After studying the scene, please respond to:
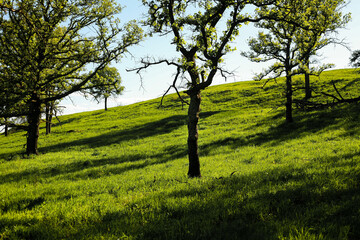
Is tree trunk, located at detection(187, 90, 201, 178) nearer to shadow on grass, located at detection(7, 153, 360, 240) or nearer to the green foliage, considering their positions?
shadow on grass, located at detection(7, 153, 360, 240)

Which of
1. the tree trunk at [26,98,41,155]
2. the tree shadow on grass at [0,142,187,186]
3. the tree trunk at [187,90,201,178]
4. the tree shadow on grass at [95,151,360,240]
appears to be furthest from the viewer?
the tree trunk at [26,98,41,155]

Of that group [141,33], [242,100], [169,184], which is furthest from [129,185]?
[242,100]

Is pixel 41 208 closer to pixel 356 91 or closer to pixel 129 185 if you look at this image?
pixel 129 185

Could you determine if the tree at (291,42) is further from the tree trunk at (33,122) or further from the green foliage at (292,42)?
the tree trunk at (33,122)

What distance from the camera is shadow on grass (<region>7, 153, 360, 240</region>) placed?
164 inches

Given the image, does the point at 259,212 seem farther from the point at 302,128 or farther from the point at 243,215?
the point at 302,128

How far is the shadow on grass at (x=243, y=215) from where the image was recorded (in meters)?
4.18

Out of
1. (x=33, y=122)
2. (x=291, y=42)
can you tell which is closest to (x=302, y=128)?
(x=291, y=42)

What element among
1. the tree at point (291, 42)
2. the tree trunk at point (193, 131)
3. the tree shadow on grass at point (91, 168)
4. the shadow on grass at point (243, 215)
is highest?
the tree at point (291, 42)

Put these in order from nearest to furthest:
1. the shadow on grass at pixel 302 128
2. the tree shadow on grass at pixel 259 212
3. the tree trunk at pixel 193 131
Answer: the tree shadow on grass at pixel 259 212, the tree trunk at pixel 193 131, the shadow on grass at pixel 302 128

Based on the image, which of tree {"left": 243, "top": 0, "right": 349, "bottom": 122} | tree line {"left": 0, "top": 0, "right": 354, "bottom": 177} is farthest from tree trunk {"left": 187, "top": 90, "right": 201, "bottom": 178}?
tree {"left": 243, "top": 0, "right": 349, "bottom": 122}

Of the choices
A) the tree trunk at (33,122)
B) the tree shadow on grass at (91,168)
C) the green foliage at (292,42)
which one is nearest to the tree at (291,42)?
the green foliage at (292,42)

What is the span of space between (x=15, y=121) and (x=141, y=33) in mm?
13011

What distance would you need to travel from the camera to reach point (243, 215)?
498cm
